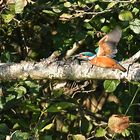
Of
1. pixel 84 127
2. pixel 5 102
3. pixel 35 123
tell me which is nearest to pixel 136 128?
pixel 84 127

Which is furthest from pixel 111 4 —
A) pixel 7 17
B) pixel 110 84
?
pixel 7 17

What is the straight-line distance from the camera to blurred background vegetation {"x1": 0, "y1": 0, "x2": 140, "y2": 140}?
1.83 m

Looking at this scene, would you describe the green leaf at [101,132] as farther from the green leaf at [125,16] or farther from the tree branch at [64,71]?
the tree branch at [64,71]

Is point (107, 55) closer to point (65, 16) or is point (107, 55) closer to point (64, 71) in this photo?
point (64, 71)

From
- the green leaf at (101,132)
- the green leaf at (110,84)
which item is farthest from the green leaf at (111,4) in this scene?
the green leaf at (101,132)

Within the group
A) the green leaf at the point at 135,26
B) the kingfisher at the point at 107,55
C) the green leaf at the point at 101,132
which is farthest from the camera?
the green leaf at the point at 101,132

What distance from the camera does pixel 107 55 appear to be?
137 centimetres

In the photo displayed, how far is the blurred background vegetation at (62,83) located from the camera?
5.99ft

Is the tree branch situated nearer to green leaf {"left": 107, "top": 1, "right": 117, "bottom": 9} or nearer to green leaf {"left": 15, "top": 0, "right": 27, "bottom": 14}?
green leaf {"left": 15, "top": 0, "right": 27, "bottom": 14}

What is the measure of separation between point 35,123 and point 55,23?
486 millimetres

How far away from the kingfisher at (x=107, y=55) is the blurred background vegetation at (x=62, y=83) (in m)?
0.36

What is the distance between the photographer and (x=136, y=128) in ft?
6.56

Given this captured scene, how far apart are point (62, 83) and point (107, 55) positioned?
0.75 m

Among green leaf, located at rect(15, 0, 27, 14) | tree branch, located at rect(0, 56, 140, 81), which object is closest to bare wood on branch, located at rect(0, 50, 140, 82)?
tree branch, located at rect(0, 56, 140, 81)
